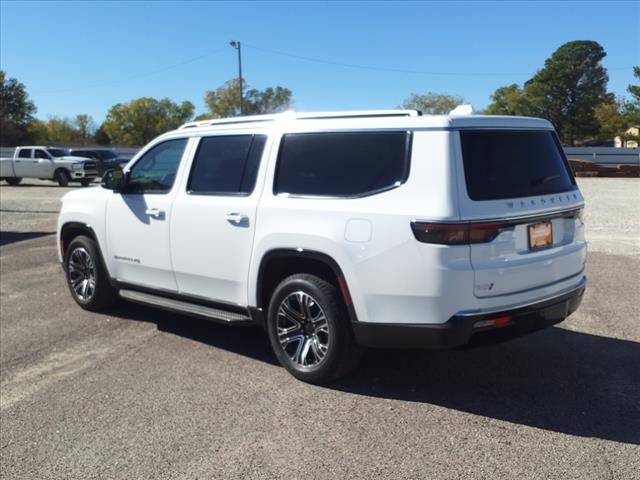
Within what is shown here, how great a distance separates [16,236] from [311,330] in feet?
33.3

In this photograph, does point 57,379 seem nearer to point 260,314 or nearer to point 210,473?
point 260,314

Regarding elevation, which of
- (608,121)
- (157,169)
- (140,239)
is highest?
(608,121)

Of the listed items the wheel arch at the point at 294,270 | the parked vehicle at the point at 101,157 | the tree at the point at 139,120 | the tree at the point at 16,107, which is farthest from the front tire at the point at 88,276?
the tree at the point at 139,120

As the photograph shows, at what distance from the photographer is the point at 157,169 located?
559cm

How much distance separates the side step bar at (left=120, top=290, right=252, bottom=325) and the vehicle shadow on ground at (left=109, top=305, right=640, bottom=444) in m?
0.46

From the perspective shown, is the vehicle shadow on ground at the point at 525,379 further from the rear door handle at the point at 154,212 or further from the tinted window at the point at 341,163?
the tinted window at the point at 341,163

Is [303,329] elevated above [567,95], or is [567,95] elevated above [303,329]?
[567,95]

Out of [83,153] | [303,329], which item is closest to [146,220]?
[303,329]

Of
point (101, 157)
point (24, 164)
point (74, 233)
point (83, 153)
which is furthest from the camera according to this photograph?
point (101, 157)

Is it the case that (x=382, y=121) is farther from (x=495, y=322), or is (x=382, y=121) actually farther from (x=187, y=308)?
(x=187, y=308)

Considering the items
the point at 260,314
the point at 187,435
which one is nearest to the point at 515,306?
the point at 260,314

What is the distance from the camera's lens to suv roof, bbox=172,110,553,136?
383 cm

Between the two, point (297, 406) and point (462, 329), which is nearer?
point (462, 329)

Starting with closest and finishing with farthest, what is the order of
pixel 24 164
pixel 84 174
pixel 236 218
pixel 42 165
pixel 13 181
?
pixel 236 218, pixel 84 174, pixel 42 165, pixel 24 164, pixel 13 181
